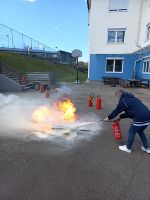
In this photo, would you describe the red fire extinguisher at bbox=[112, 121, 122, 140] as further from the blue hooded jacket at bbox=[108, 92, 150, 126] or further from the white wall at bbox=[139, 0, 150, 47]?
the white wall at bbox=[139, 0, 150, 47]

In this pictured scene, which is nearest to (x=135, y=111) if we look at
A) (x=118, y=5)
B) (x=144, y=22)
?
(x=144, y=22)

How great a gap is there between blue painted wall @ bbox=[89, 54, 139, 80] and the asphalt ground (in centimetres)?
2089

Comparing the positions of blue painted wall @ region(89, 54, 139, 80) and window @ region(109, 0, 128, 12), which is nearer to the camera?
window @ region(109, 0, 128, 12)

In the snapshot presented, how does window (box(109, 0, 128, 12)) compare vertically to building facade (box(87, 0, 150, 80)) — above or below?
above

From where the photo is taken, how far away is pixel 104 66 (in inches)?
1048

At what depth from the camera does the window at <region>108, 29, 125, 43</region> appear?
83.9 ft

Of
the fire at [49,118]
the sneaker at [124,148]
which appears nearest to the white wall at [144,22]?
the fire at [49,118]

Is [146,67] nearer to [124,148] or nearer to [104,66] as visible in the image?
[104,66]

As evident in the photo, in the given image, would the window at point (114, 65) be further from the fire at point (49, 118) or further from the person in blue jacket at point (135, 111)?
the person in blue jacket at point (135, 111)

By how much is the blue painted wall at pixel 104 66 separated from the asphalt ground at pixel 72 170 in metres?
20.9

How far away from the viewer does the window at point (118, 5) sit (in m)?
24.8

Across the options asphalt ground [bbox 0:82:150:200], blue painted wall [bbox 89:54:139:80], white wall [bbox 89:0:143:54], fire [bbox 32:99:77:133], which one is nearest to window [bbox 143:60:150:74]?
blue painted wall [bbox 89:54:139:80]

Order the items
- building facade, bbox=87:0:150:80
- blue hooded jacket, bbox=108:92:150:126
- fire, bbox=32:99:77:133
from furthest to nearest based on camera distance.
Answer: building facade, bbox=87:0:150:80 → fire, bbox=32:99:77:133 → blue hooded jacket, bbox=108:92:150:126

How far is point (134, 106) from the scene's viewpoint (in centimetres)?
530
